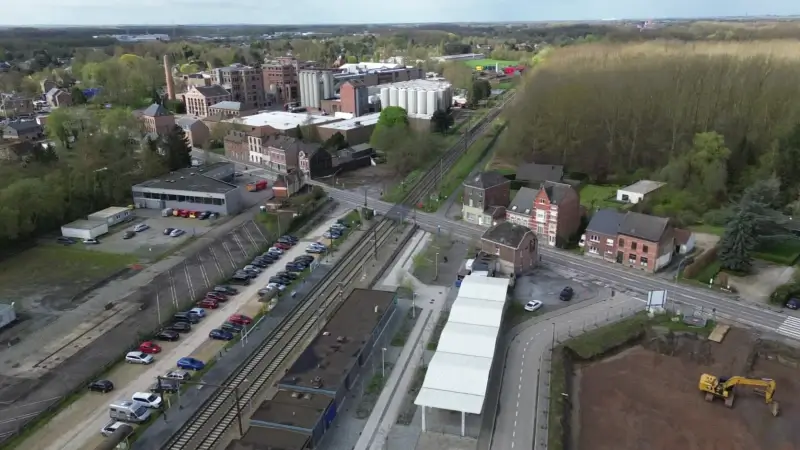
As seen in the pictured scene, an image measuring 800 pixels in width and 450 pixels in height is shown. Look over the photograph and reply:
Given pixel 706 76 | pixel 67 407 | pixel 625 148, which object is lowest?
pixel 67 407

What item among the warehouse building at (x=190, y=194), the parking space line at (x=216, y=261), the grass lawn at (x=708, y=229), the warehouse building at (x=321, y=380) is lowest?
the parking space line at (x=216, y=261)

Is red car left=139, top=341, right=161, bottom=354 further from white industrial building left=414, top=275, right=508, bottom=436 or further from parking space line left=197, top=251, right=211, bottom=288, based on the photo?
white industrial building left=414, top=275, right=508, bottom=436

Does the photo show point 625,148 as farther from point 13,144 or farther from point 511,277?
point 13,144

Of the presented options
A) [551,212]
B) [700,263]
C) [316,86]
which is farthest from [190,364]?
[316,86]

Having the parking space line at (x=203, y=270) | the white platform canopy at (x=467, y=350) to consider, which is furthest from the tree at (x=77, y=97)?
the white platform canopy at (x=467, y=350)

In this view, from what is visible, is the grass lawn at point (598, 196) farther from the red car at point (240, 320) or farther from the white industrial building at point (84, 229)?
the white industrial building at point (84, 229)

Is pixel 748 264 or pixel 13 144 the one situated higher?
pixel 13 144

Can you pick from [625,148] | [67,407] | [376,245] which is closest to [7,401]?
[67,407]
